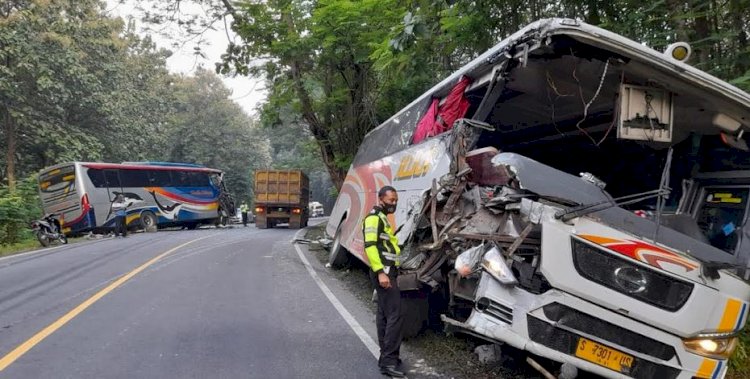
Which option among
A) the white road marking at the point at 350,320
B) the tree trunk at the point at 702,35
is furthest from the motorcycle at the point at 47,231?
the tree trunk at the point at 702,35

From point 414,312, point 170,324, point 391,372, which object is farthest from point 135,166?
point 391,372

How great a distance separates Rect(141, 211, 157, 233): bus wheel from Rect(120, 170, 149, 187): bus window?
4.18ft

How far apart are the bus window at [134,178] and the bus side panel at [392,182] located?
45.0ft

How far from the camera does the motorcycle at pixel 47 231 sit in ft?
52.9

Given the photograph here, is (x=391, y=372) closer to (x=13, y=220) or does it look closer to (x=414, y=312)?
(x=414, y=312)

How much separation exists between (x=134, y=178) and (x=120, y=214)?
2.94m

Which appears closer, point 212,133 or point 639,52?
point 639,52

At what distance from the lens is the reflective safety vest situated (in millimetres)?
4836

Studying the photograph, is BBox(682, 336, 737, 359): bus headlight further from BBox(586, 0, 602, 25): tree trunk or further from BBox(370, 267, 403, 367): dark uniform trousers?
BBox(586, 0, 602, 25): tree trunk

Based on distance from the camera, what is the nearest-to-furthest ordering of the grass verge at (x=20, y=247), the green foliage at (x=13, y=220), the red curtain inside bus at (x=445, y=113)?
the red curtain inside bus at (x=445, y=113)
the grass verge at (x=20, y=247)
the green foliage at (x=13, y=220)

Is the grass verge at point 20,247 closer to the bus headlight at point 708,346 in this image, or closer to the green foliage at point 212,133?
the bus headlight at point 708,346

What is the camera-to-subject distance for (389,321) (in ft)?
15.9

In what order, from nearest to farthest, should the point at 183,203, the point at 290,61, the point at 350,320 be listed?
the point at 350,320
the point at 290,61
the point at 183,203

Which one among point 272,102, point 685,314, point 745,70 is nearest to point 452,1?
point 745,70
